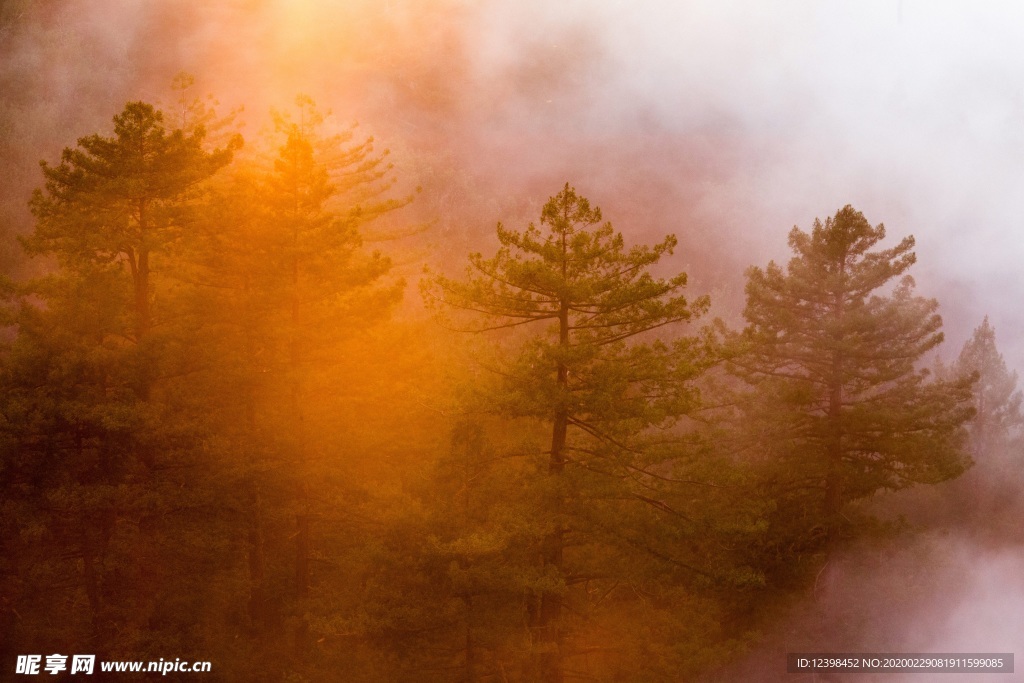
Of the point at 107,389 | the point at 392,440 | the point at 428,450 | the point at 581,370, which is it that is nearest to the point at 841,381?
the point at 581,370

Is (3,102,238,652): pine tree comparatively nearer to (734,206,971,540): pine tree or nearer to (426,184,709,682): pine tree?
(426,184,709,682): pine tree

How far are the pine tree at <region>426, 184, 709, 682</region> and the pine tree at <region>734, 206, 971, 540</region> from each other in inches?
221

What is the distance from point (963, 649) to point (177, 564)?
20773 mm

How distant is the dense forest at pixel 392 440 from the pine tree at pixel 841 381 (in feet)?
0.26

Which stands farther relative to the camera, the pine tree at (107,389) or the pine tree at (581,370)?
the pine tree at (107,389)

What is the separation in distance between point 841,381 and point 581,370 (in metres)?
8.69

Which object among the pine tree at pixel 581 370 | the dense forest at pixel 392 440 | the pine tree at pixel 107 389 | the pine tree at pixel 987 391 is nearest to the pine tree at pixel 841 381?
the dense forest at pixel 392 440

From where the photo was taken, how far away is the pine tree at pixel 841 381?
1842 centimetres

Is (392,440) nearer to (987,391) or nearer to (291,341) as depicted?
(291,341)

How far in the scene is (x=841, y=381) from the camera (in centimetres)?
1889

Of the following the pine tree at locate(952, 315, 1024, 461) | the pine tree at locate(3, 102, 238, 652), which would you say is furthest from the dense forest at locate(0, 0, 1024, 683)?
the pine tree at locate(952, 315, 1024, 461)

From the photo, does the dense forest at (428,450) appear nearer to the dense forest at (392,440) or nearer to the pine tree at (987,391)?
the dense forest at (392,440)

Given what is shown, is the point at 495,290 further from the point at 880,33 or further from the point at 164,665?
the point at 880,33

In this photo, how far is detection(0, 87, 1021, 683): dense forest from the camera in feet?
44.9
